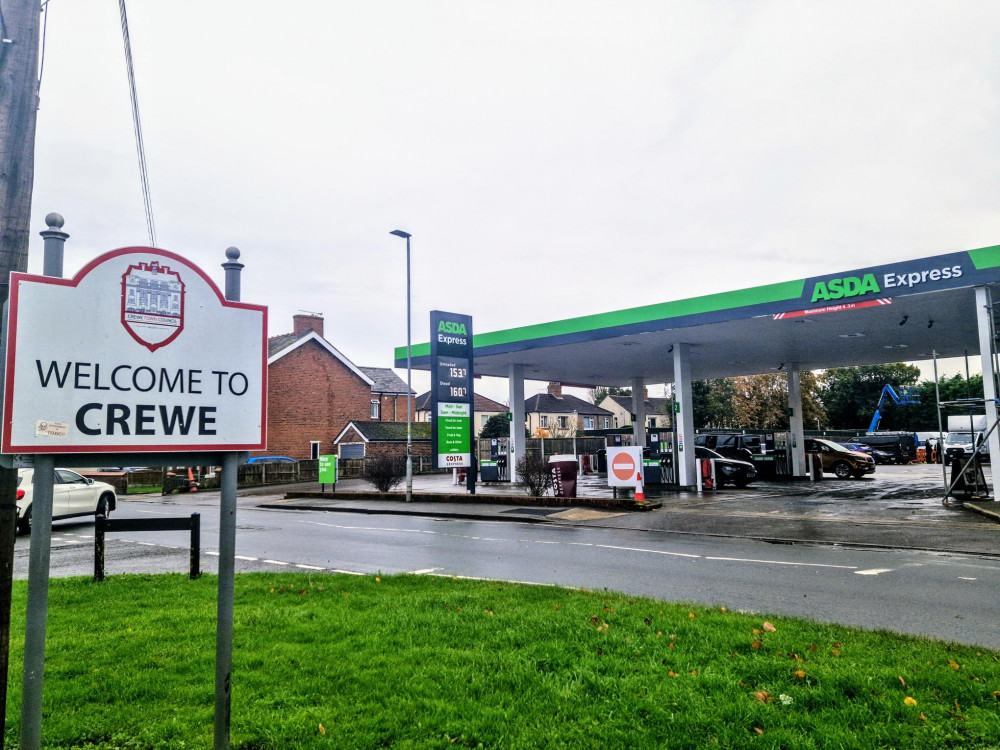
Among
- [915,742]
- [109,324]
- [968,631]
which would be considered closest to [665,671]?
[915,742]

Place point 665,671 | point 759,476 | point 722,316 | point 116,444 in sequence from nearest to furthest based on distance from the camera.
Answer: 1. point 116,444
2. point 665,671
3. point 722,316
4. point 759,476

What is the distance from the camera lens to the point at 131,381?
3.29 m

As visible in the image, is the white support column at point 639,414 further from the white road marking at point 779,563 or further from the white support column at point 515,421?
the white road marking at point 779,563

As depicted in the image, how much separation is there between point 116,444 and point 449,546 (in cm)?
960

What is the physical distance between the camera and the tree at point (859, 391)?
218 feet

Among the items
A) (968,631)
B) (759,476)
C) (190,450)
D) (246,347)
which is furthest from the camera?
(759,476)

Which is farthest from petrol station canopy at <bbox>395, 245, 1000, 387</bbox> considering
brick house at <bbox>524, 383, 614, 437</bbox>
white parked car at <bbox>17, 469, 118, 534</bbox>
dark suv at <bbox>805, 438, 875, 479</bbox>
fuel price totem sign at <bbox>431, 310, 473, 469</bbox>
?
brick house at <bbox>524, 383, 614, 437</bbox>

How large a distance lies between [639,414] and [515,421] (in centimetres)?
928

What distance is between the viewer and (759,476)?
2912cm

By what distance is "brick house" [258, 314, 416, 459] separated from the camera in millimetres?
44688

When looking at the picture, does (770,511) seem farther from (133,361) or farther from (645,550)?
(133,361)

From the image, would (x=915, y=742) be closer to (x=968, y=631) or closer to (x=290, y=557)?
(x=968, y=631)

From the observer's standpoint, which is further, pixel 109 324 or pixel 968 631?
pixel 968 631

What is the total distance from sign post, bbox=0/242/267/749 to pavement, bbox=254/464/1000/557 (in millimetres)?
11068
